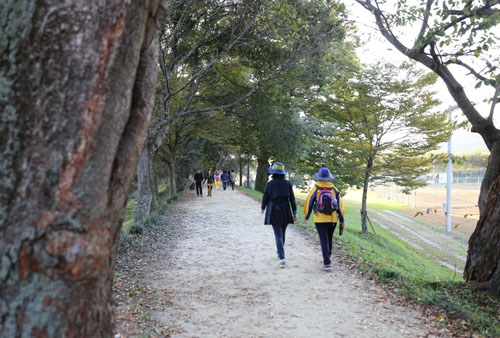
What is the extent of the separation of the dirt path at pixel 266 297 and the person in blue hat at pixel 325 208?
2.14 feet

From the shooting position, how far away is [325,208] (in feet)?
23.1

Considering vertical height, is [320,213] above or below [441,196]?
above

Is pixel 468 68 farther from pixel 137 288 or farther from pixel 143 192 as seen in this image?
pixel 143 192

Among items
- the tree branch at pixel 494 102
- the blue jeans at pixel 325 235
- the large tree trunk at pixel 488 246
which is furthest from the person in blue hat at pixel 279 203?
the tree branch at pixel 494 102

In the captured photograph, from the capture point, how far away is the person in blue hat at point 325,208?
707cm

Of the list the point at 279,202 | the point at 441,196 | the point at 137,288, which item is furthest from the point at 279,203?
the point at 441,196

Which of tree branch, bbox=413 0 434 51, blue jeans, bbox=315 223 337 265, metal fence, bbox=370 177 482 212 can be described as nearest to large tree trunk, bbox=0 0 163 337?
blue jeans, bbox=315 223 337 265

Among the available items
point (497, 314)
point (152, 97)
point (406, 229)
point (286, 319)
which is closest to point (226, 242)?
point (286, 319)

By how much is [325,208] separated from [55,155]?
578cm

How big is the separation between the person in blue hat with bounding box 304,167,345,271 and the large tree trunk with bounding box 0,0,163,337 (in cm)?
554

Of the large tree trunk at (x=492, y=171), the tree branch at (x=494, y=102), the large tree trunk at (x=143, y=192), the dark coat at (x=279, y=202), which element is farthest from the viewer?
the large tree trunk at (x=143, y=192)

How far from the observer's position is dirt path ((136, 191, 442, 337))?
4.76 m

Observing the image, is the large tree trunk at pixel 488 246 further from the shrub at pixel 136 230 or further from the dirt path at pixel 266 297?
the shrub at pixel 136 230

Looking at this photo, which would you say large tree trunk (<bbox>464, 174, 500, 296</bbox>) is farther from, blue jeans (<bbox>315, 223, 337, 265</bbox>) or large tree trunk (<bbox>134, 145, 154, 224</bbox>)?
large tree trunk (<bbox>134, 145, 154, 224</bbox>)
